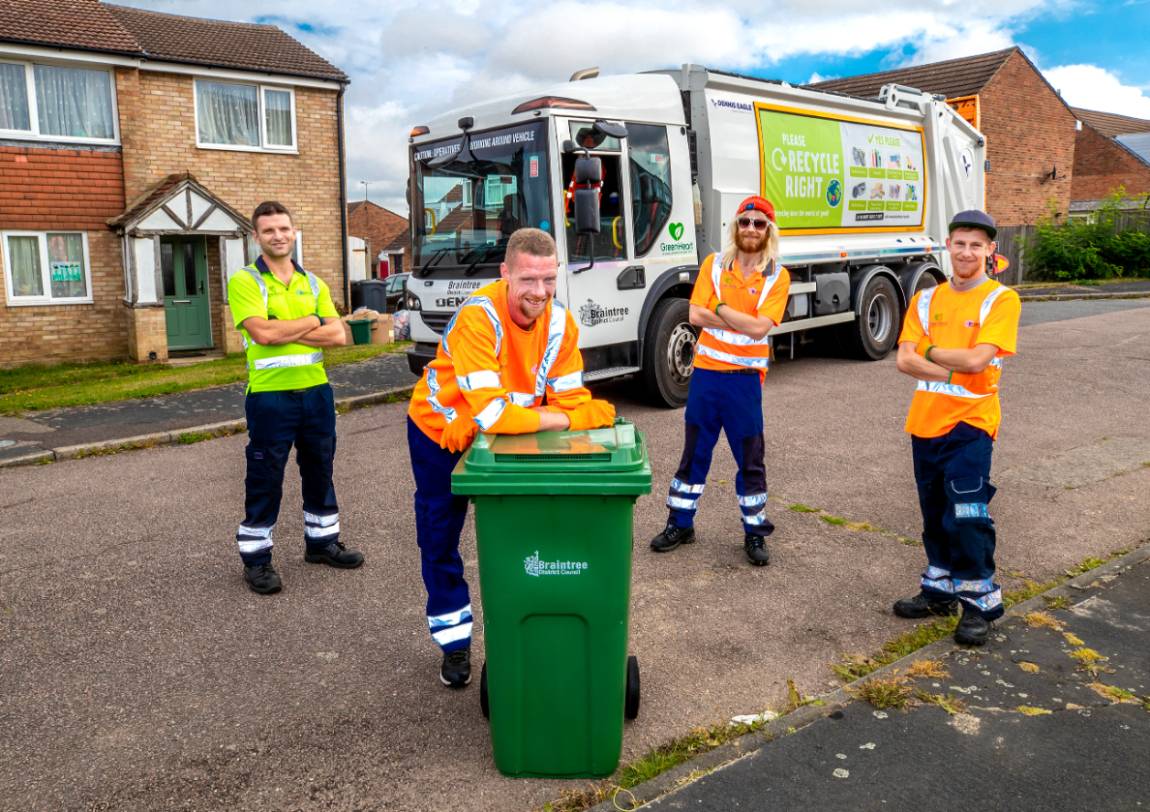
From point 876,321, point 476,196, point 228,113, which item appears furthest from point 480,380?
point 228,113

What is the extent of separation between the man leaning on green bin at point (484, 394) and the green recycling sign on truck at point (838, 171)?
6689 millimetres

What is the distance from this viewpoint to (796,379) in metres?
10.1

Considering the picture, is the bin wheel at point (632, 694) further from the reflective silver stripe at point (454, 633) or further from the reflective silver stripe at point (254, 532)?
the reflective silver stripe at point (254, 532)

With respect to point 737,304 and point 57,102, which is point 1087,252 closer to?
point 737,304

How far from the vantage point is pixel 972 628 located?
12.3ft

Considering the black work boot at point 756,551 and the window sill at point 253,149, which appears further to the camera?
the window sill at point 253,149

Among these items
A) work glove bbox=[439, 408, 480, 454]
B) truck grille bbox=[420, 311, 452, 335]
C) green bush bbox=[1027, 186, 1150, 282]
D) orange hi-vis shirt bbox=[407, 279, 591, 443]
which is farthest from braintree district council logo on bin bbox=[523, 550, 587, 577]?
green bush bbox=[1027, 186, 1150, 282]

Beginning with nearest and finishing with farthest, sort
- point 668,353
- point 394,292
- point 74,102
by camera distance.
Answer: point 668,353 < point 74,102 < point 394,292

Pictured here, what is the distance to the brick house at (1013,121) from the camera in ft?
85.3

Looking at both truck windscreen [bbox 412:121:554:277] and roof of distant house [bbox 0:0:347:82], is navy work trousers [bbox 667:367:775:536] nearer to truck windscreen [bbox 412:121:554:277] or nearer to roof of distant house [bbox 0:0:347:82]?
truck windscreen [bbox 412:121:554:277]

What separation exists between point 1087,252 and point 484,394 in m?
26.1

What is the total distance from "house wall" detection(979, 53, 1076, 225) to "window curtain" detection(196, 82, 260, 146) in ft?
63.4

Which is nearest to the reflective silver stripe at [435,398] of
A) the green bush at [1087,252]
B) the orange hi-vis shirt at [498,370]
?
the orange hi-vis shirt at [498,370]

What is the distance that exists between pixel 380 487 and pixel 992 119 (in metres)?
25.3
